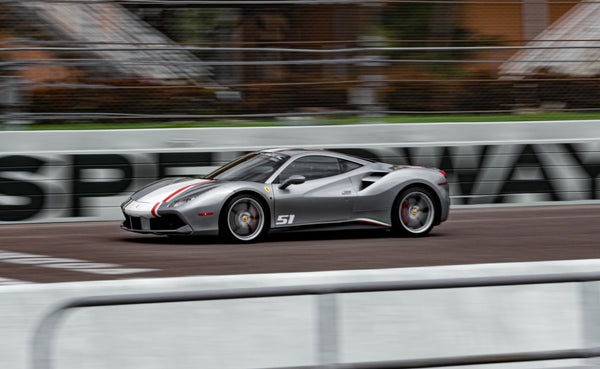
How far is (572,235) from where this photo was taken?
33.1 feet

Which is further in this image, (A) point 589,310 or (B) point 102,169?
(B) point 102,169

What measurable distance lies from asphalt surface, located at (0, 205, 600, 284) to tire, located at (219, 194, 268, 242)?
14 cm

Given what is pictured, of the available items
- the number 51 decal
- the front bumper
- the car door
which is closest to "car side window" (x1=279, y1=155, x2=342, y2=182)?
the car door

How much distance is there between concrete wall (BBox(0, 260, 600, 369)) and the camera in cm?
391

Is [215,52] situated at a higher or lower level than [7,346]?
higher

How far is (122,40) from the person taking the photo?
13695mm

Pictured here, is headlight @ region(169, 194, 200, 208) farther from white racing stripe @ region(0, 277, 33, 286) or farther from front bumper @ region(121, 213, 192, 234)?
white racing stripe @ region(0, 277, 33, 286)

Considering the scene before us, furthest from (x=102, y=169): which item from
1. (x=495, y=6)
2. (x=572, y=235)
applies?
(x=495, y=6)

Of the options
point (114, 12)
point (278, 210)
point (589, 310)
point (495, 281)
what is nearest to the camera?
point (495, 281)

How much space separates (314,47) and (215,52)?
169cm

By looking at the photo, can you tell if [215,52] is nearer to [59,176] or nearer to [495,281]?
[59,176]

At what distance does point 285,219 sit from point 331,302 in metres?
5.50

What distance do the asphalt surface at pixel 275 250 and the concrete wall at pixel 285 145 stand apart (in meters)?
0.55

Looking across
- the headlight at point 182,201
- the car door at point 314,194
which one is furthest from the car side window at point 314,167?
the headlight at point 182,201
